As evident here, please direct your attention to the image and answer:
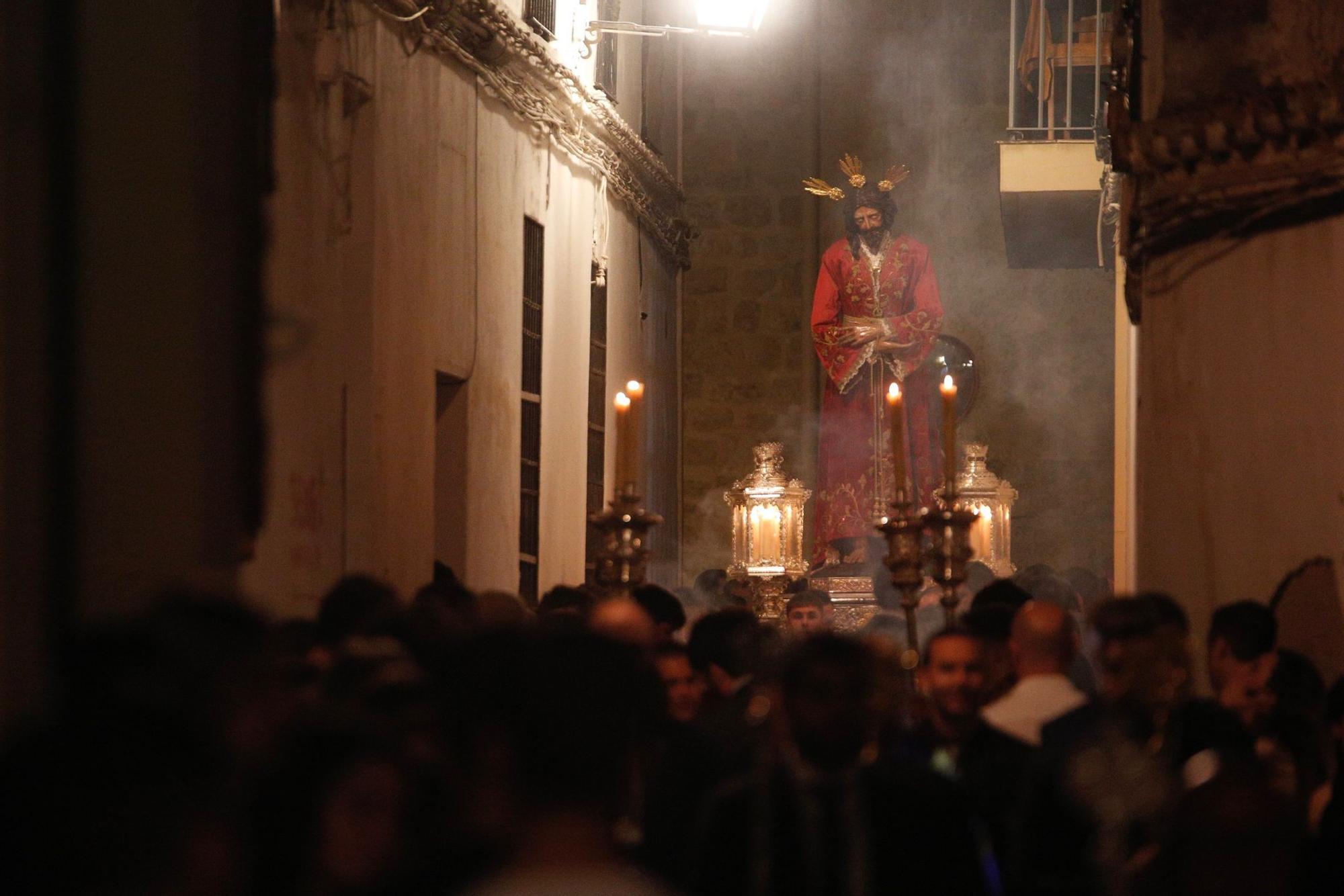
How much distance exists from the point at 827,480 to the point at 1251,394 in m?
10.6

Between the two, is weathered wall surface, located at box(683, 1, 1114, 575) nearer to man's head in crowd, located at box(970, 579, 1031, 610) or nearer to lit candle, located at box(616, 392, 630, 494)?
man's head in crowd, located at box(970, 579, 1031, 610)

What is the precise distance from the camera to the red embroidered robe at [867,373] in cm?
1802

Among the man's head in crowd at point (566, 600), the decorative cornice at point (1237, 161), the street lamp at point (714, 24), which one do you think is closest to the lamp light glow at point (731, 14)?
the street lamp at point (714, 24)

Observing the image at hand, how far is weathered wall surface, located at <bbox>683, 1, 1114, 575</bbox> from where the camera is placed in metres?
21.3

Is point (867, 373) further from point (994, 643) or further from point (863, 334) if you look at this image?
point (994, 643)

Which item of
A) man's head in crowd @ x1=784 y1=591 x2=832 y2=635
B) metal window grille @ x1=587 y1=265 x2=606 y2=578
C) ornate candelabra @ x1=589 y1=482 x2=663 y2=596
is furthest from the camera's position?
metal window grille @ x1=587 y1=265 x2=606 y2=578

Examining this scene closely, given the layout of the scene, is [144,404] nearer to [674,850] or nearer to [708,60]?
[674,850]

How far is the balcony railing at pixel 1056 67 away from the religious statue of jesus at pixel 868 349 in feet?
5.09

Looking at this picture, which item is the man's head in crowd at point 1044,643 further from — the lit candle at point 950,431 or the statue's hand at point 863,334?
the statue's hand at point 863,334

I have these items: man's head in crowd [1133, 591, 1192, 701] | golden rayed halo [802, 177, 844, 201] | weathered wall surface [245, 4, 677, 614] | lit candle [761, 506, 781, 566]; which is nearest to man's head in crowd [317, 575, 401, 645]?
man's head in crowd [1133, 591, 1192, 701]

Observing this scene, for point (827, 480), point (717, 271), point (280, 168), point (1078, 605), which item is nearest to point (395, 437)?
point (280, 168)

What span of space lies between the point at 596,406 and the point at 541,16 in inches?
154

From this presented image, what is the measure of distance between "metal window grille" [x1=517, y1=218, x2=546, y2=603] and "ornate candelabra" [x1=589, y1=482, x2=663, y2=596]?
6661 mm

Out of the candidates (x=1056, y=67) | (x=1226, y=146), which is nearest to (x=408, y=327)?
(x=1226, y=146)
